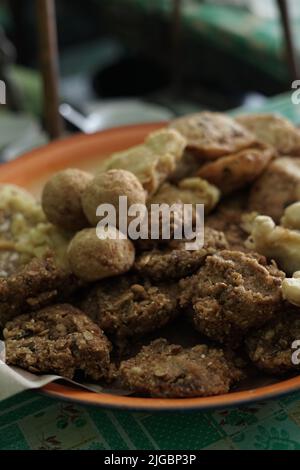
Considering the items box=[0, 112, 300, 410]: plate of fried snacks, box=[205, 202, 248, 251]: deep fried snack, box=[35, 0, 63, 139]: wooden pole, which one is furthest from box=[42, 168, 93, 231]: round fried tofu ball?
box=[35, 0, 63, 139]: wooden pole

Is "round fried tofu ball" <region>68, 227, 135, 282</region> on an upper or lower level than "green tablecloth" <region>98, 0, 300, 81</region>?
upper

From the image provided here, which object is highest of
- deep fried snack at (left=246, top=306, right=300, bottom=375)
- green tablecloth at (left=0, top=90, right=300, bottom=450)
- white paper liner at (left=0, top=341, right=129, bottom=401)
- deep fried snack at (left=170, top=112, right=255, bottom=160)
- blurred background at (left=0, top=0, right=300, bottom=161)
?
deep fried snack at (left=170, top=112, right=255, bottom=160)

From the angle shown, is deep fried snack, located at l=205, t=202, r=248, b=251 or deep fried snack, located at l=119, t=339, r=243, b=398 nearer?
deep fried snack, located at l=119, t=339, r=243, b=398

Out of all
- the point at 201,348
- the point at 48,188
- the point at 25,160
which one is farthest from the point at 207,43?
the point at 201,348

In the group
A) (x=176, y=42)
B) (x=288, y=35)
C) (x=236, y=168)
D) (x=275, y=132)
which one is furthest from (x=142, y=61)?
(x=236, y=168)

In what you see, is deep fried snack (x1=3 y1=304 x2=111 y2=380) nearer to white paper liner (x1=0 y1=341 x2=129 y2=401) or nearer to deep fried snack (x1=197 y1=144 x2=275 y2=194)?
white paper liner (x1=0 y1=341 x2=129 y2=401)

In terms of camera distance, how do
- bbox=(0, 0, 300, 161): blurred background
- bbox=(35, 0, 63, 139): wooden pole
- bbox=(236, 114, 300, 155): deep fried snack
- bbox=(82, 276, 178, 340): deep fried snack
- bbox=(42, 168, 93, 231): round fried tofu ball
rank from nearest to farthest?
bbox=(82, 276, 178, 340): deep fried snack < bbox=(42, 168, 93, 231): round fried tofu ball < bbox=(236, 114, 300, 155): deep fried snack < bbox=(35, 0, 63, 139): wooden pole < bbox=(0, 0, 300, 161): blurred background

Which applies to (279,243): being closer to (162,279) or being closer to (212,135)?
(162,279)

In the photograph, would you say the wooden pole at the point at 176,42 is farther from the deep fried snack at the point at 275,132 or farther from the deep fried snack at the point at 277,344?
the deep fried snack at the point at 277,344
